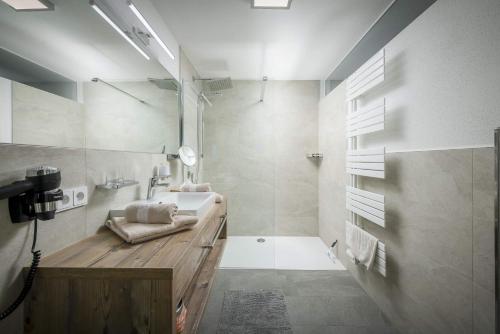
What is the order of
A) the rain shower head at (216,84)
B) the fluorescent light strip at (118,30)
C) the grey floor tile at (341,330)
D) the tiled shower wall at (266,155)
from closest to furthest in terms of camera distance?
the fluorescent light strip at (118,30) → the grey floor tile at (341,330) → the rain shower head at (216,84) → the tiled shower wall at (266,155)

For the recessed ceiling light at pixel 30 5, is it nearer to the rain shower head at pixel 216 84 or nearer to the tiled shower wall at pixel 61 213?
the tiled shower wall at pixel 61 213

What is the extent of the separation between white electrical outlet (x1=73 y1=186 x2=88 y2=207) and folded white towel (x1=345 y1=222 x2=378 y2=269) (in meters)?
1.86

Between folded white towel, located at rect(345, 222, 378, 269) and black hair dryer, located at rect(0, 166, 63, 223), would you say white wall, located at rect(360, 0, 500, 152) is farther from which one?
black hair dryer, located at rect(0, 166, 63, 223)

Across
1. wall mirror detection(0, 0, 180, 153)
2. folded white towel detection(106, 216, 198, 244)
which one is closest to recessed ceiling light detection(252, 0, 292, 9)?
wall mirror detection(0, 0, 180, 153)

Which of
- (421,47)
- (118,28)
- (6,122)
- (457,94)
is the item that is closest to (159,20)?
(118,28)

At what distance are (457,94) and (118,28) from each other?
182 cm

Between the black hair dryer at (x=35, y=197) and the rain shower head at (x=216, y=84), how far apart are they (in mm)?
2113

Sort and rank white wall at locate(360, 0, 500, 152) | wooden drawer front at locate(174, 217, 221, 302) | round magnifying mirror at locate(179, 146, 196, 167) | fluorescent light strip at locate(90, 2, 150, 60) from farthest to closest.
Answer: round magnifying mirror at locate(179, 146, 196, 167), fluorescent light strip at locate(90, 2, 150, 60), white wall at locate(360, 0, 500, 152), wooden drawer front at locate(174, 217, 221, 302)

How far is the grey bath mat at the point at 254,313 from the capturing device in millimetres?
1470

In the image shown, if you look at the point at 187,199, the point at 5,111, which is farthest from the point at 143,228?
the point at 187,199

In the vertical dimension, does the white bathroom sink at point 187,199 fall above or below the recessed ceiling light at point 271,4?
below

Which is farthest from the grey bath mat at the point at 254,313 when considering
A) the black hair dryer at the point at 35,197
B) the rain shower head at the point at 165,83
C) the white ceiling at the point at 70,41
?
the rain shower head at the point at 165,83

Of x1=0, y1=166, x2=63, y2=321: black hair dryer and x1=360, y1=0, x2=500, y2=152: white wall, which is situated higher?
x1=360, y1=0, x2=500, y2=152: white wall

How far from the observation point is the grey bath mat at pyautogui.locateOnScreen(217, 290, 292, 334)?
147 cm
